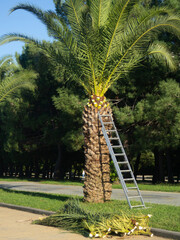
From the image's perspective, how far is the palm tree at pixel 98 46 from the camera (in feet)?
40.6

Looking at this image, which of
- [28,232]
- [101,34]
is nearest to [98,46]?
[101,34]

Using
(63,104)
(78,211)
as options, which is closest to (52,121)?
(63,104)

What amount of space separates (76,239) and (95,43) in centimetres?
696

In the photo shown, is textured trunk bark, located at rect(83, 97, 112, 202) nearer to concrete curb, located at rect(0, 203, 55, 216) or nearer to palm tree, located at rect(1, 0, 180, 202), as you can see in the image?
palm tree, located at rect(1, 0, 180, 202)

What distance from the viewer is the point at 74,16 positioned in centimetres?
1291

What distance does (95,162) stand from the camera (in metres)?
12.5

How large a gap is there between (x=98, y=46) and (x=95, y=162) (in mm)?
3957

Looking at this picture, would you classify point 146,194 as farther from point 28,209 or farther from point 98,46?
point 98,46

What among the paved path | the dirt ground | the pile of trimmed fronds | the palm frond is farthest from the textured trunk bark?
the pile of trimmed fronds

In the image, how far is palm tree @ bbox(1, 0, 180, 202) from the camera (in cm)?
1238

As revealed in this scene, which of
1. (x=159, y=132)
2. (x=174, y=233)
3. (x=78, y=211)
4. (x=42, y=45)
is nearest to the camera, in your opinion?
(x=174, y=233)

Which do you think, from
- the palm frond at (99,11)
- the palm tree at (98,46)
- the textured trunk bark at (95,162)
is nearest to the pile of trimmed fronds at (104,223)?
the textured trunk bark at (95,162)

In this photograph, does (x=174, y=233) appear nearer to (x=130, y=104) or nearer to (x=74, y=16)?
(x=74, y=16)

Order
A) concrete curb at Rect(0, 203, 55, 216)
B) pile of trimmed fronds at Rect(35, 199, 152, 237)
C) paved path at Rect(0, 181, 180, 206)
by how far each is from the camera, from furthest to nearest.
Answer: paved path at Rect(0, 181, 180, 206) < concrete curb at Rect(0, 203, 55, 216) < pile of trimmed fronds at Rect(35, 199, 152, 237)
